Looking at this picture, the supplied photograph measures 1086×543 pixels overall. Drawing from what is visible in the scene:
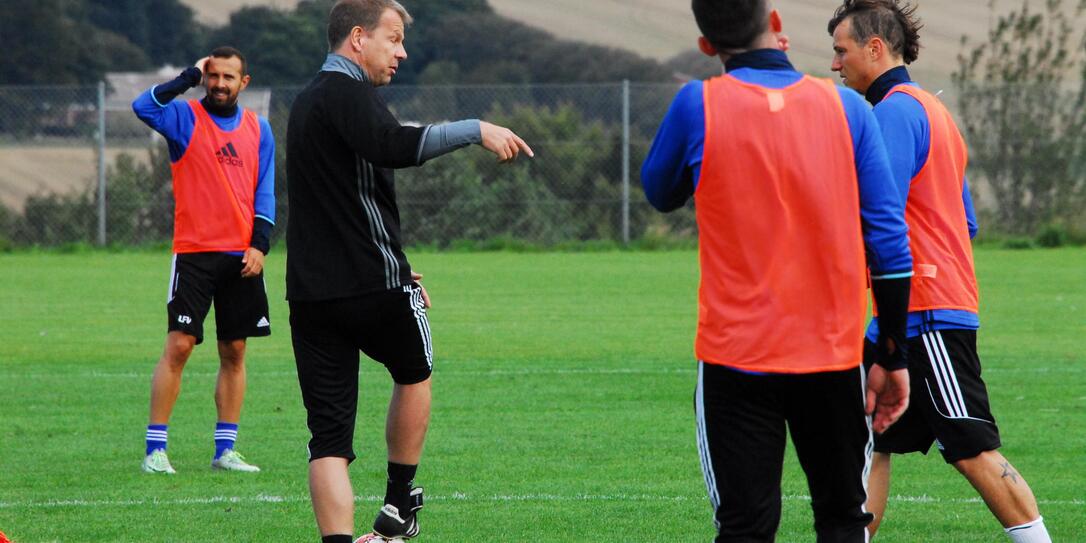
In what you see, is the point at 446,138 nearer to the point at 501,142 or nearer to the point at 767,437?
the point at 501,142

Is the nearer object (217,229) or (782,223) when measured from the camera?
(782,223)

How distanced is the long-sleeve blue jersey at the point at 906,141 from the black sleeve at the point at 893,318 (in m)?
0.77

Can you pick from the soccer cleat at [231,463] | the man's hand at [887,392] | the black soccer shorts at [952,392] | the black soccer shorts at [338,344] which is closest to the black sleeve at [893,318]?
the man's hand at [887,392]

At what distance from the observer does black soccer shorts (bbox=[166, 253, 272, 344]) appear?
8.34 metres

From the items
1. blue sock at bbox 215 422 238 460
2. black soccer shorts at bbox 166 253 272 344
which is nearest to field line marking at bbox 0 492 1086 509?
blue sock at bbox 215 422 238 460

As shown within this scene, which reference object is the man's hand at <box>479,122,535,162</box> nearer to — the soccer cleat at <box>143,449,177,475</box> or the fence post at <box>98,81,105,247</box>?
the soccer cleat at <box>143,449,177,475</box>

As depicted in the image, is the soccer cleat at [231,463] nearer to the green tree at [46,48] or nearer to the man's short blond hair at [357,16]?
the man's short blond hair at [357,16]

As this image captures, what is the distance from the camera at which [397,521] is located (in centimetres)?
611

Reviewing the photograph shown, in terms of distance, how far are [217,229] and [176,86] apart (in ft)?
2.80

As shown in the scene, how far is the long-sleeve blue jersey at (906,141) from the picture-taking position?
5105 millimetres

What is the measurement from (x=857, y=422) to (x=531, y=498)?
3.28 meters

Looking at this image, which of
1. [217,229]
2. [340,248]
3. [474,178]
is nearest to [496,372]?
[217,229]

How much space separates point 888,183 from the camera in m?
4.13

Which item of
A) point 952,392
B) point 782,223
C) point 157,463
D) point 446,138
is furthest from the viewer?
point 157,463
